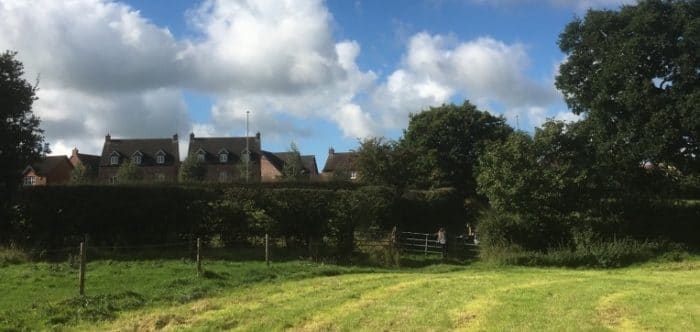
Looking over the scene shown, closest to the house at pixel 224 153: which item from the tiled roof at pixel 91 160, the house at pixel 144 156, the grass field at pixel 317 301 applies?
the house at pixel 144 156

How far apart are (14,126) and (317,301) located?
1666cm

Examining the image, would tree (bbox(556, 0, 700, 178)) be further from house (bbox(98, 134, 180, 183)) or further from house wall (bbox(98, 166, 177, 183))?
house (bbox(98, 134, 180, 183))

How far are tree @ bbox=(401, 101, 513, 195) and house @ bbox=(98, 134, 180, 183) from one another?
40256 millimetres

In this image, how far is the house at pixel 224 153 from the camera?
77.4 meters

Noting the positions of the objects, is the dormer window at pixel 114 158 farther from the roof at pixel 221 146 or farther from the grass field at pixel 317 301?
the grass field at pixel 317 301

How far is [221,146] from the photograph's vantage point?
3152 inches

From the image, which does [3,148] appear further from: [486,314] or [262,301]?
[486,314]

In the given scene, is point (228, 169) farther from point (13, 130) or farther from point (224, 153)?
point (13, 130)

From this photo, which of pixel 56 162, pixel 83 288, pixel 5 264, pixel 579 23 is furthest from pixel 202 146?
pixel 83 288

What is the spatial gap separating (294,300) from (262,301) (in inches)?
26.5

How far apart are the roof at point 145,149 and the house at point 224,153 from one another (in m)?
2.42

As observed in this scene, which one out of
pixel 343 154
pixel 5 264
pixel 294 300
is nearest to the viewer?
pixel 294 300

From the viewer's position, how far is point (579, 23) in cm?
3353

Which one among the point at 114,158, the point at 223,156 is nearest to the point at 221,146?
the point at 223,156
